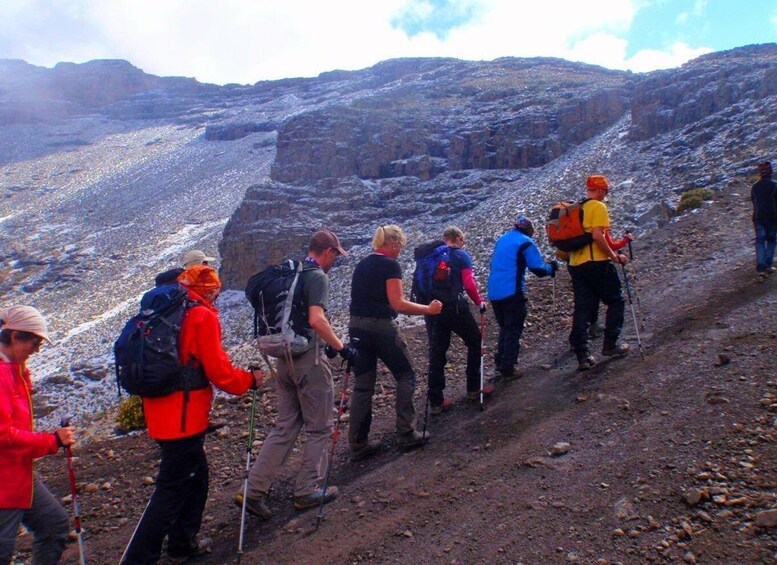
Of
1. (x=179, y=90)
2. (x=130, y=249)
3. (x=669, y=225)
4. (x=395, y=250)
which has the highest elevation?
(x=179, y=90)

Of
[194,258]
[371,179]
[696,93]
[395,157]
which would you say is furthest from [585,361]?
[395,157]

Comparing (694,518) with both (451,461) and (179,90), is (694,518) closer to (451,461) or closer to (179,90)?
(451,461)

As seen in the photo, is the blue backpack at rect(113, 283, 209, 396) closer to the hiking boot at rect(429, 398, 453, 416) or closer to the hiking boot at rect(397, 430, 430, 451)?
the hiking boot at rect(397, 430, 430, 451)

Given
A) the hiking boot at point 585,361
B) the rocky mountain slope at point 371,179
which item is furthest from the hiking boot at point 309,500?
the rocky mountain slope at point 371,179

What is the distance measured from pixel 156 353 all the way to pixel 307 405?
1.40m

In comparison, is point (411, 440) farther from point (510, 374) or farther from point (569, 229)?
point (569, 229)

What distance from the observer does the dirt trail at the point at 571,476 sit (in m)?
3.46

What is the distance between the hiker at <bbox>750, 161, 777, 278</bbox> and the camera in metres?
9.14

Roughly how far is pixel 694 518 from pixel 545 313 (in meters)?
7.71

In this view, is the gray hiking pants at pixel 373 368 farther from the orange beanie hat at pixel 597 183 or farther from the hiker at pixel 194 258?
the orange beanie hat at pixel 597 183

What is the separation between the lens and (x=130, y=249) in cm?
5162

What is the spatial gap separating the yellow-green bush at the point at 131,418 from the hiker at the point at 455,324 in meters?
6.89

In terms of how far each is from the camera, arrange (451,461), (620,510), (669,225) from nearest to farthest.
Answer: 1. (620,510)
2. (451,461)
3. (669,225)

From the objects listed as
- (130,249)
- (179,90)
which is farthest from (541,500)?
(179,90)
